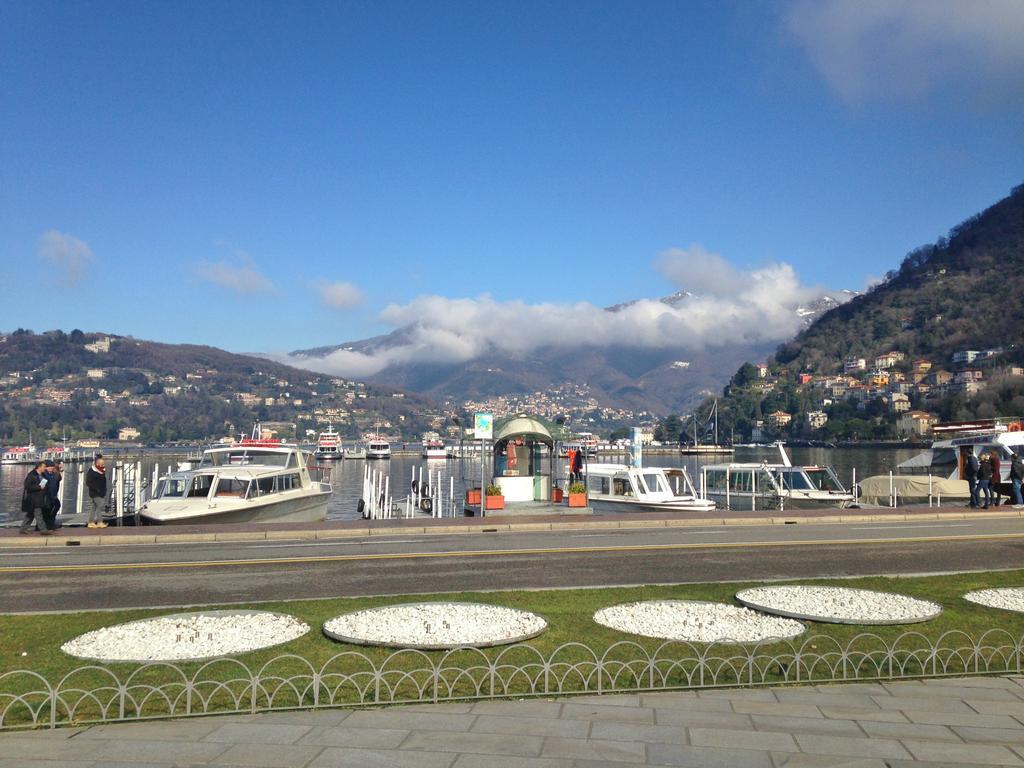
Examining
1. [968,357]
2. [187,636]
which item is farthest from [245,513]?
[968,357]

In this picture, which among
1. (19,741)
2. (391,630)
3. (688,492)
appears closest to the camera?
(19,741)

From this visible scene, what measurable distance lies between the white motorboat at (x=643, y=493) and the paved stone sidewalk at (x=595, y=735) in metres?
27.2

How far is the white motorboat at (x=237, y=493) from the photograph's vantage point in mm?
28656

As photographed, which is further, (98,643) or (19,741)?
(98,643)

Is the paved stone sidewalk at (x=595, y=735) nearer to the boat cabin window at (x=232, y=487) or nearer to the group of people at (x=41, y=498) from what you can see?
the group of people at (x=41, y=498)

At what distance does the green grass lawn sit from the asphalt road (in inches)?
73.4

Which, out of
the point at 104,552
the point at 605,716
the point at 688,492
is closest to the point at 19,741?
the point at 605,716

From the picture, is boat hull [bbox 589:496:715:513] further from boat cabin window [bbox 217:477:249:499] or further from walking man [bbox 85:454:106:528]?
walking man [bbox 85:454:106:528]

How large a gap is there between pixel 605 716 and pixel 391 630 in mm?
3886

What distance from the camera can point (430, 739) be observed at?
6891mm

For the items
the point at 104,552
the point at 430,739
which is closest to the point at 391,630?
the point at 430,739

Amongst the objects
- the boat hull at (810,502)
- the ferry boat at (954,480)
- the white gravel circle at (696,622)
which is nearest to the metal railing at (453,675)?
the white gravel circle at (696,622)

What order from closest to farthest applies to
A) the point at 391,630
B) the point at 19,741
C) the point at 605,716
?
1. the point at 19,741
2. the point at 605,716
3. the point at 391,630

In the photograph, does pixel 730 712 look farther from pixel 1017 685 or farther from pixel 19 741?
pixel 19 741
